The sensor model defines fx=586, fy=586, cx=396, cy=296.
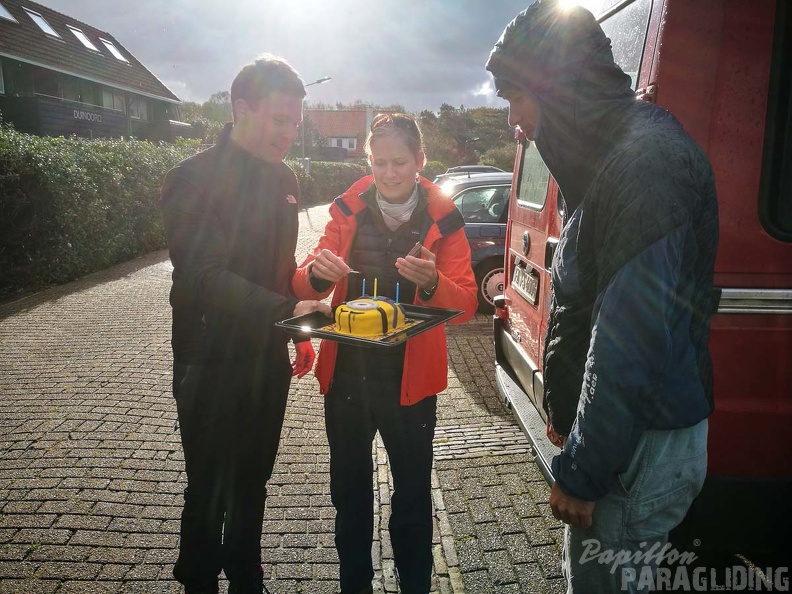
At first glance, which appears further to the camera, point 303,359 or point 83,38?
point 83,38

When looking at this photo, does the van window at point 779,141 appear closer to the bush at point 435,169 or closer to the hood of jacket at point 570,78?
the hood of jacket at point 570,78

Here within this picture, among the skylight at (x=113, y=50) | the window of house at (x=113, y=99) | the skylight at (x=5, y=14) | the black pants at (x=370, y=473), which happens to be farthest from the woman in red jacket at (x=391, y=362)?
the skylight at (x=113, y=50)

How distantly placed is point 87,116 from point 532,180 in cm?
2876

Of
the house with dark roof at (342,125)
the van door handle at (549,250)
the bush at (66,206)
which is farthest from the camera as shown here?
the house with dark roof at (342,125)

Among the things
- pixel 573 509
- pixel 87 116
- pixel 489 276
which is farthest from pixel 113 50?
pixel 573 509

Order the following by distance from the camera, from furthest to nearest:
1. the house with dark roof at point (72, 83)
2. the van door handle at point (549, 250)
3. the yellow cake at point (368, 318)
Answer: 1. the house with dark roof at point (72, 83)
2. the van door handle at point (549, 250)
3. the yellow cake at point (368, 318)

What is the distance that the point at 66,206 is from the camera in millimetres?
9133

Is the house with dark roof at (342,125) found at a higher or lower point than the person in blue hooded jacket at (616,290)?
higher

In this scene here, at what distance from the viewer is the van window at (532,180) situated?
372cm

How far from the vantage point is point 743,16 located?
2092mm

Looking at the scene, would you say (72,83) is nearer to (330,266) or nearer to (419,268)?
(330,266)

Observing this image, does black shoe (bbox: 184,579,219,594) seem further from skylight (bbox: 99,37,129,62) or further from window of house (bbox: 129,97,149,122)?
skylight (bbox: 99,37,129,62)

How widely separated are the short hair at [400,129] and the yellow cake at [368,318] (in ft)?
2.31

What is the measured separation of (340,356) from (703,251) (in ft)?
4.89
